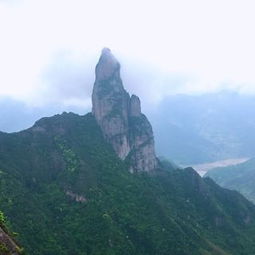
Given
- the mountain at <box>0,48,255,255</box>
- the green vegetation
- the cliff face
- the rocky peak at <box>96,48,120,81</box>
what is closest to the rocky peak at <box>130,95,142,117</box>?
the cliff face

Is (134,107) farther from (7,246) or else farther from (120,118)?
(7,246)

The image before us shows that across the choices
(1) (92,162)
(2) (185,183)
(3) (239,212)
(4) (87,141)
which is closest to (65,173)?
(1) (92,162)

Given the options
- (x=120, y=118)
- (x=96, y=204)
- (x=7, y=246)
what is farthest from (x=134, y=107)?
(x=7, y=246)

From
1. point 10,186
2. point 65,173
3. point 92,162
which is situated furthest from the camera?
point 92,162

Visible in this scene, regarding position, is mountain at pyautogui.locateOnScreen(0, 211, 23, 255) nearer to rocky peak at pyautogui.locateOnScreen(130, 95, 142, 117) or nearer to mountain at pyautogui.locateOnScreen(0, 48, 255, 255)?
mountain at pyautogui.locateOnScreen(0, 48, 255, 255)

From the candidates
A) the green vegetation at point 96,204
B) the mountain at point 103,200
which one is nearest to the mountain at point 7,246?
the mountain at point 103,200

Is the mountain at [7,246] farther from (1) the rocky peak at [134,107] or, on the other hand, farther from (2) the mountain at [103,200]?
(1) the rocky peak at [134,107]

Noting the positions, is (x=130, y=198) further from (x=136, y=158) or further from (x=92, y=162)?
(x=136, y=158)
